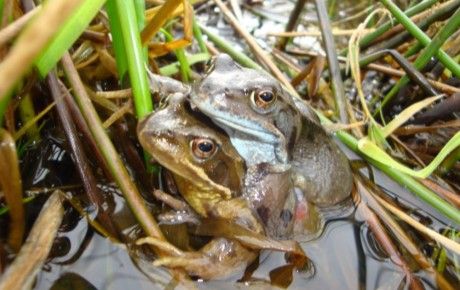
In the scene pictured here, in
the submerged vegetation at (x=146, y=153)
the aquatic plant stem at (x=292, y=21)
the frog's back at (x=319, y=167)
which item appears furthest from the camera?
the aquatic plant stem at (x=292, y=21)

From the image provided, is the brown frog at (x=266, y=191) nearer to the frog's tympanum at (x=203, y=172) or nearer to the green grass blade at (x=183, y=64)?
the frog's tympanum at (x=203, y=172)

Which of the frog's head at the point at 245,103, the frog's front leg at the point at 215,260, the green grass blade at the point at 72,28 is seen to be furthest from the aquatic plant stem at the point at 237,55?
the green grass blade at the point at 72,28

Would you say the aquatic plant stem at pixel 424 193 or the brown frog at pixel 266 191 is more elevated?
the brown frog at pixel 266 191

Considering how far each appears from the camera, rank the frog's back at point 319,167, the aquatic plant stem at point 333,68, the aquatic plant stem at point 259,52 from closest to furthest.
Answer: the frog's back at point 319,167, the aquatic plant stem at point 333,68, the aquatic plant stem at point 259,52

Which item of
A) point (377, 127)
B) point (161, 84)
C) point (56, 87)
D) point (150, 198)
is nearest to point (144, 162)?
point (150, 198)

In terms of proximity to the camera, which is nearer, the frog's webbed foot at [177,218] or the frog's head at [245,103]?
the frog's head at [245,103]

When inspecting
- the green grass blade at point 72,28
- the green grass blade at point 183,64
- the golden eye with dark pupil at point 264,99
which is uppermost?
the green grass blade at point 72,28

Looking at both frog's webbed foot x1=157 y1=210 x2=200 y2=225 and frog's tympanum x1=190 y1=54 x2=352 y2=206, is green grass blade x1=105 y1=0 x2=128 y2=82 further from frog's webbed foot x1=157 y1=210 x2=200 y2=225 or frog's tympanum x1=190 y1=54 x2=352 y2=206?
frog's webbed foot x1=157 y1=210 x2=200 y2=225
